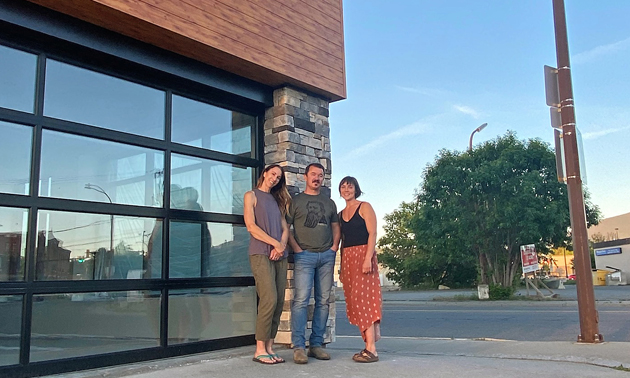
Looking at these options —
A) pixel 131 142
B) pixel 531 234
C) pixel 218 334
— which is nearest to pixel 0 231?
pixel 131 142

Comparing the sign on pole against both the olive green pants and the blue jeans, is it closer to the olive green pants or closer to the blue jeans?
the blue jeans

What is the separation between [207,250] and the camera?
Answer: 5.80 m

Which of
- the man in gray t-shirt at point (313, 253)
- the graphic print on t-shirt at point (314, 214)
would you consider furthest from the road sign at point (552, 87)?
the graphic print on t-shirt at point (314, 214)

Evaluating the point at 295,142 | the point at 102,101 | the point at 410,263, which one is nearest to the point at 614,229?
the point at 410,263

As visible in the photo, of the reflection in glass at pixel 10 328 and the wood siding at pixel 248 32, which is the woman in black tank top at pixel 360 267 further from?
the reflection in glass at pixel 10 328

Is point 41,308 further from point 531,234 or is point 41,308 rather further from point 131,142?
point 531,234

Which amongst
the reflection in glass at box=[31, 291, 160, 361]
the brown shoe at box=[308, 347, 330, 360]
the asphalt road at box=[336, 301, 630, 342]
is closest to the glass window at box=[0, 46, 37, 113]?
the reflection in glass at box=[31, 291, 160, 361]

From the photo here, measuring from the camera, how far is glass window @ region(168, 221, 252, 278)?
18.1 feet

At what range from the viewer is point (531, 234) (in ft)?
65.9

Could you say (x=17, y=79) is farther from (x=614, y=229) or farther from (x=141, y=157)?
(x=614, y=229)

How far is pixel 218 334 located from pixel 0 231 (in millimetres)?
2334

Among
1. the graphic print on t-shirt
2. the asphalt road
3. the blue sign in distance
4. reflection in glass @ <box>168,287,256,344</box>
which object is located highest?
the blue sign in distance

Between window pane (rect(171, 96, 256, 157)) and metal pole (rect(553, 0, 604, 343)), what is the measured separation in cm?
397

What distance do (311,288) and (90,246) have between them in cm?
195
